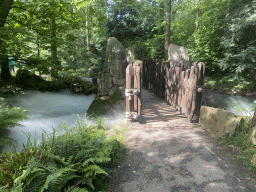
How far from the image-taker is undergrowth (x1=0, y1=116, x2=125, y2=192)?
2.08 metres

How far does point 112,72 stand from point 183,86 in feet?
12.6

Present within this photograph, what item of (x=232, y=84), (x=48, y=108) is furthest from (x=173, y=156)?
(x=232, y=84)

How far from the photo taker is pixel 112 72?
816cm

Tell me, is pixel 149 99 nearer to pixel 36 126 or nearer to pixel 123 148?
pixel 123 148

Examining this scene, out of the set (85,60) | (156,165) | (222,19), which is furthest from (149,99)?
(85,60)

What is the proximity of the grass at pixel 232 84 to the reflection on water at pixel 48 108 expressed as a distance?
8.58 m

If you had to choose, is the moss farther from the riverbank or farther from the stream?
the riverbank

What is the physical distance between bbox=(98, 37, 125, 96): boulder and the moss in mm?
296

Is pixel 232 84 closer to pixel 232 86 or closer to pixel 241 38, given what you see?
pixel 232 86

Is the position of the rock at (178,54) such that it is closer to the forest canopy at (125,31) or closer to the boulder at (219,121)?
the forest canopy at (125,31)

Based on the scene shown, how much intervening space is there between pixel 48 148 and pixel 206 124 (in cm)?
379

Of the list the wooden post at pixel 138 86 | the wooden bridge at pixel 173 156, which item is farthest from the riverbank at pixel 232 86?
the wooden post at pixel 138 86

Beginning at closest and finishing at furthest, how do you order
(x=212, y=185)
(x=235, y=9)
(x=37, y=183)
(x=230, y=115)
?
(x=37, y=183) → (x=212, y=185) → (x=230, y=115) → (x=235, y=9)

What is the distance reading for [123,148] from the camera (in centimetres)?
354
